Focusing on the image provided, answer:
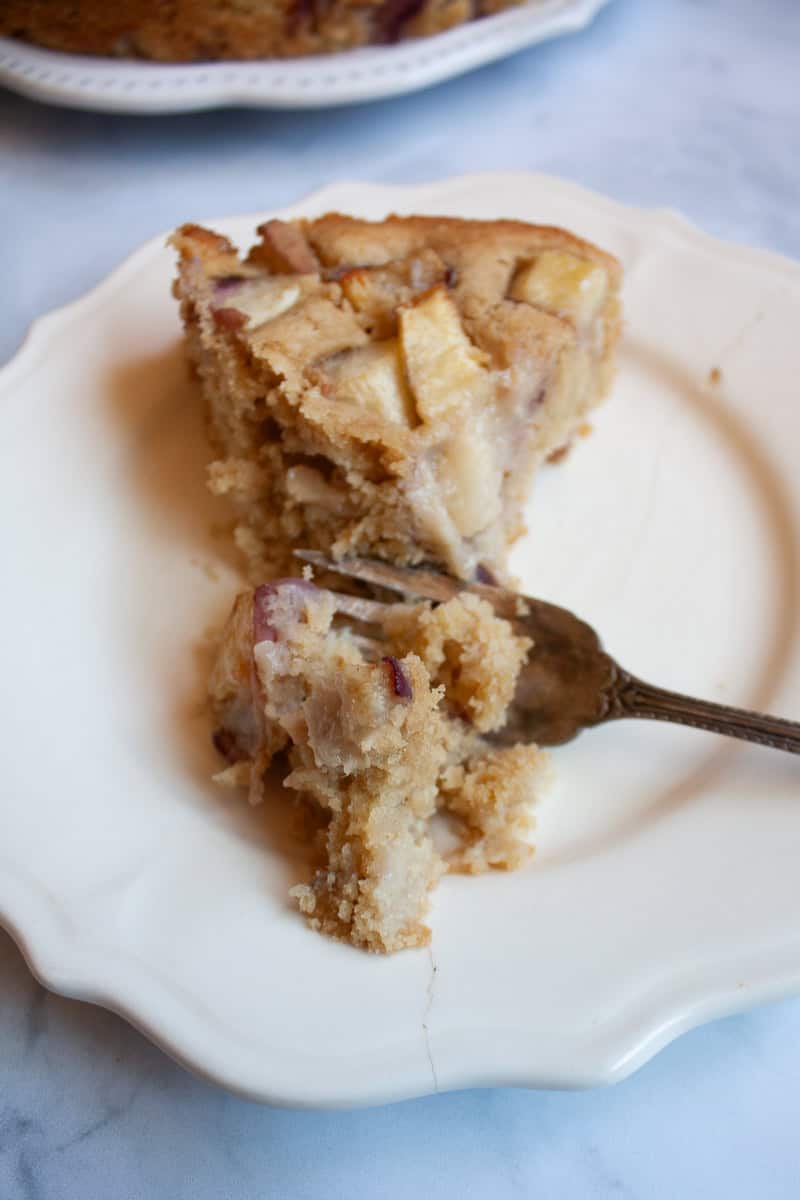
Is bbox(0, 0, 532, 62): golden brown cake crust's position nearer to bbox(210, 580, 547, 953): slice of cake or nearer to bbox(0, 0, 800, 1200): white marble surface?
bbox(0, 0, 800, 1200): white marble surface

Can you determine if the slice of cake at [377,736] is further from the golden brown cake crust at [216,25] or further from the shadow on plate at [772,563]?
the golden brown cake crust at [216,25]

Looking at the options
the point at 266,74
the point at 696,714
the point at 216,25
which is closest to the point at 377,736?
the point at 696,714

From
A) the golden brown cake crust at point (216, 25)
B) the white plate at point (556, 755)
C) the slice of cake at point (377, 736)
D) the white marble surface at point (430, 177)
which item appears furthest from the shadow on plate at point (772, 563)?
the golden brown cake crust at point (216, 25)

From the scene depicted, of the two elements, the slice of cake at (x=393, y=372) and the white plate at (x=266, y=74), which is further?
the white plate at (x=266, y=74)

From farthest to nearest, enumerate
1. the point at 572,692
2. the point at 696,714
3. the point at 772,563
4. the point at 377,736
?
the point at 772,563, the point at 572,692, the point at 696,714, the point at 377,736

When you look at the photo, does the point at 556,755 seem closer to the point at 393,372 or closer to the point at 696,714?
the point at 696,714

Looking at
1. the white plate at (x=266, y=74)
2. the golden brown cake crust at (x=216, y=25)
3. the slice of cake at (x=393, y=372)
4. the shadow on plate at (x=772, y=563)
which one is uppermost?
the golden brown cake crust at (x=216, y=25)
